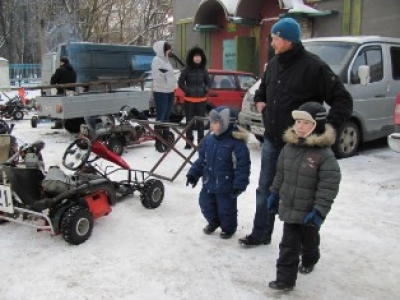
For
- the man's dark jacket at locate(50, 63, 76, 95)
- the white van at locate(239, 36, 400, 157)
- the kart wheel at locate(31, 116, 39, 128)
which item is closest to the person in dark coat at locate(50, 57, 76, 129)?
the man's dark jacket at locate(50, 63, 76, 95)

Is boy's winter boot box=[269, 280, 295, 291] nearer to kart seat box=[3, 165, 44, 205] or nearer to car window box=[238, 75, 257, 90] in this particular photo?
kart seat box=[3, 165, 44, 205]

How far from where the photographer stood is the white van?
25.5 feet

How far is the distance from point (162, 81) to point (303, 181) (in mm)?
5501

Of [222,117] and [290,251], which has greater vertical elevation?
[222,117]

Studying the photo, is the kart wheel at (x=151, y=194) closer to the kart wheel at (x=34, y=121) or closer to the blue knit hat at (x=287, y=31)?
the blue knit hat at (x=287, y=31)

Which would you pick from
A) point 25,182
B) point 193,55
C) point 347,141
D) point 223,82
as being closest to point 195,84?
point 193,55

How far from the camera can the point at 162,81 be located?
8.33 metres

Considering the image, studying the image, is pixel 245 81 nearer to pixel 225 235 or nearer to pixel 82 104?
pixel 82 104

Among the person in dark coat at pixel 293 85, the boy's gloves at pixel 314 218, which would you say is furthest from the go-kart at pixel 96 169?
the boy's gloves at pixel 314 218

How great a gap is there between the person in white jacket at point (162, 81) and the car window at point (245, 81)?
3.39 m

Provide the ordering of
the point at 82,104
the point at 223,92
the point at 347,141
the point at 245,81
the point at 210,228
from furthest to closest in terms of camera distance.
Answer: the point at 245,81 → the point at 223,92 → the point at 82,104 → the point at 347,141 → the point at 210,228

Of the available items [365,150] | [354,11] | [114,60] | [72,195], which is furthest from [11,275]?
[114,60]

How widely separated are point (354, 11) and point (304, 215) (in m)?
11.6

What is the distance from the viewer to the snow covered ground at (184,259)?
3449 millimetres
